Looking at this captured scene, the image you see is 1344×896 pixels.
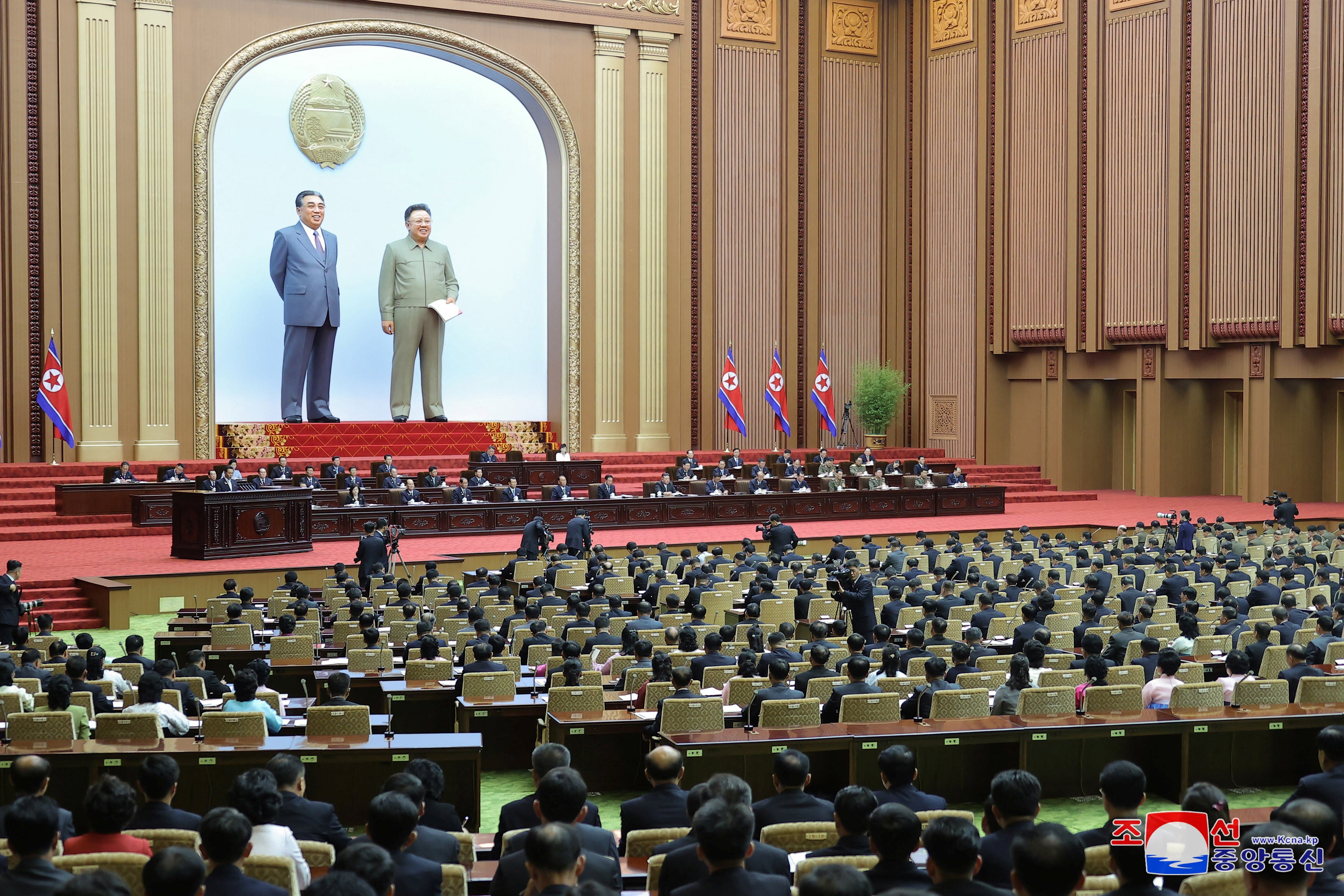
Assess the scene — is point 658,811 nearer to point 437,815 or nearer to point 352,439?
point 437,815

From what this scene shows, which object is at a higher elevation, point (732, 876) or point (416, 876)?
point (732, 876)

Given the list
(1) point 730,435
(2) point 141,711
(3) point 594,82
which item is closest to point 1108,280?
(1) point 730,435

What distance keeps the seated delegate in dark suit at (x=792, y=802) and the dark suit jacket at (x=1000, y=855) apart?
2.29 ft

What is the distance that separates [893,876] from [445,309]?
70.6ft

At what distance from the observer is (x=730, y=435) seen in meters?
26.8

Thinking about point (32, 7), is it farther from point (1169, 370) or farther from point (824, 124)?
point (1169, 370)

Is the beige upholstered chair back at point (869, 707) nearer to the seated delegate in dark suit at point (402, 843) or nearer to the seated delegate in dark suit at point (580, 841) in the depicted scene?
the seated delegate in dark suit at point (580, 841)

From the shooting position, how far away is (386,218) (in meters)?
25.9

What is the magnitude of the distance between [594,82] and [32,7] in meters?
9.87

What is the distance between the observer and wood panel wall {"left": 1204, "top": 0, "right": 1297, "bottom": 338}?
72.7ft

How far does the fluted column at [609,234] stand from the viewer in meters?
25.6

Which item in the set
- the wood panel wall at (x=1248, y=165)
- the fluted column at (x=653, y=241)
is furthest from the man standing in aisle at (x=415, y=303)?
the wood panel wall at (x=1248, y=165)

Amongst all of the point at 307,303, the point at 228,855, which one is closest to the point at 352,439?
the point at 307,303

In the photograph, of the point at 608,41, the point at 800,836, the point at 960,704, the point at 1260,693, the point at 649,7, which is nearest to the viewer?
the point at 800,836
